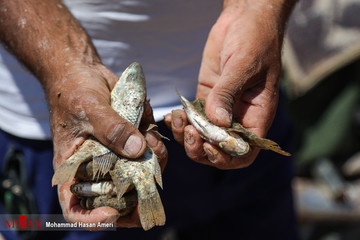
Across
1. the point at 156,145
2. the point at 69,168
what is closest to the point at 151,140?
the point at 156,145

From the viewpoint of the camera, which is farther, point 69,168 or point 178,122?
point 178,122

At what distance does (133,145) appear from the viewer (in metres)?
1.93

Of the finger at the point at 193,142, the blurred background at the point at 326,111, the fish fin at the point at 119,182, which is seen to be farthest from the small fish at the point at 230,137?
the blurred background at the point at 326,111

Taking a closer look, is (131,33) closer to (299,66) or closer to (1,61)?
(1,61)

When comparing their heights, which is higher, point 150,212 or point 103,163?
point 103,163

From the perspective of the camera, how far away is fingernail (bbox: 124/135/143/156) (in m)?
1.92

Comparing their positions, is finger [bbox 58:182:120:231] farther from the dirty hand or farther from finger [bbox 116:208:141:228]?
the dirty hand

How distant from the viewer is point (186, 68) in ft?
8.77

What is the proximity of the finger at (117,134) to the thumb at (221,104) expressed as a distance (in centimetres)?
37

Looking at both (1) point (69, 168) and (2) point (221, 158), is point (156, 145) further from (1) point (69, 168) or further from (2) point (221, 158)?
(1) point (69, 168)

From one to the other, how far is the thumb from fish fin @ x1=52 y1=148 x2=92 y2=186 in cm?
60

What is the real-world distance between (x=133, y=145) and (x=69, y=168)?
0.93 ft

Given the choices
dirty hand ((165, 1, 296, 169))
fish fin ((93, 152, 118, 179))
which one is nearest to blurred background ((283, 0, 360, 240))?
dirty hand ((165, 1, 296, 169))

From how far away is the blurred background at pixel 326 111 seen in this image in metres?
4.40
